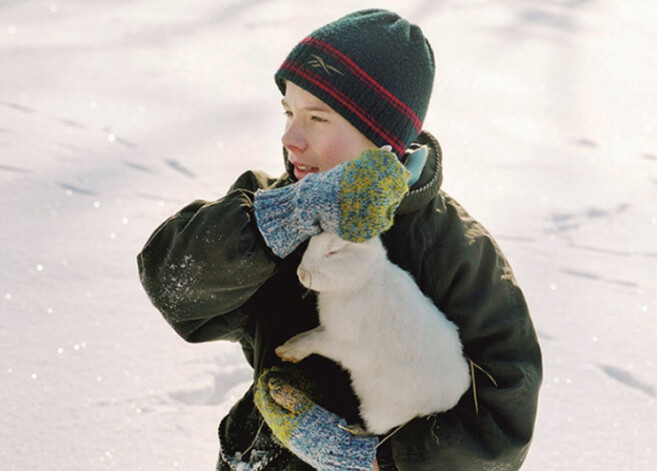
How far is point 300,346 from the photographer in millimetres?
1407

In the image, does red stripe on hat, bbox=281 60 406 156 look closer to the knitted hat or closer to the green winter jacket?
the knitted hat

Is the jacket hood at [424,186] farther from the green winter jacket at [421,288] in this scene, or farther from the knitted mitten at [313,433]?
the knitted mitten at [313,433]

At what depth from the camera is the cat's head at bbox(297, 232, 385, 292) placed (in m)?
1.30

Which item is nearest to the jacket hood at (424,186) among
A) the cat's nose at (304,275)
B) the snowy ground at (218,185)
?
the cat's nose at (304,275)

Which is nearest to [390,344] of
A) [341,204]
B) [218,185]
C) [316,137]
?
[341,204]

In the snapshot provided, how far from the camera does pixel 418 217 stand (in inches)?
58.0

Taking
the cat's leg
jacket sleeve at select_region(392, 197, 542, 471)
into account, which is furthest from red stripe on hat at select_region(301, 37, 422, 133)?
the cat's leg

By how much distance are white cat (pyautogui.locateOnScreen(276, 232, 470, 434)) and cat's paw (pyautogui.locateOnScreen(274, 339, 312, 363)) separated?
0.03 meters

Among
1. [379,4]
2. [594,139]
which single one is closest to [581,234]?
[594,139]

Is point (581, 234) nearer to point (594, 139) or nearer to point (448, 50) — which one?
point (594, 139)

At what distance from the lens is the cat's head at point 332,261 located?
130cm

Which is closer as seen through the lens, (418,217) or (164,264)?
(164,264)

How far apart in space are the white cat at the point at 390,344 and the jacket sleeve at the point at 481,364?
0.05 metres

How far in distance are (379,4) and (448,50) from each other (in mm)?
924
